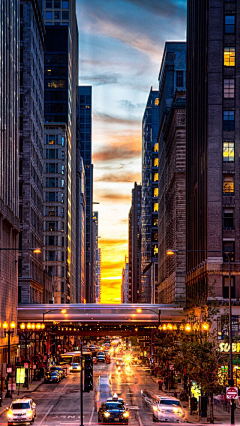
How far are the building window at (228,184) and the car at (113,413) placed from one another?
4447 centimetres

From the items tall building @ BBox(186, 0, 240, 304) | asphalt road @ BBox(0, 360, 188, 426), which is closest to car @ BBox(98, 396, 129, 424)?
asphalt road @ BBox(0, 360, 188, 426)

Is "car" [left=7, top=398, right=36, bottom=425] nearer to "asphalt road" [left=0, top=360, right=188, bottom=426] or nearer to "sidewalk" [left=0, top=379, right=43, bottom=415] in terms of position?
"asphalt road" [left=0, top=360, right=188, bottom=426]

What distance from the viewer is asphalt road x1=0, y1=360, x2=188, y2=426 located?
166ft

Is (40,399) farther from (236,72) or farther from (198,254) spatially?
(236,72)

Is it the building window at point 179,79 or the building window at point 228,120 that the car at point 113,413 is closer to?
the building window at point 228,120

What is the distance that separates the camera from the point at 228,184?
89438 mm

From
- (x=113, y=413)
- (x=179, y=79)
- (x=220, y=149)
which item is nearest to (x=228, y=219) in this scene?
(x=220, y=149)

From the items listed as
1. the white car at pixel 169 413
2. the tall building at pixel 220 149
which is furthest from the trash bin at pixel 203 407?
the tall building at pixel 220 149

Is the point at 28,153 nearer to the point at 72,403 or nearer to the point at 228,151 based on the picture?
the point at 228,151

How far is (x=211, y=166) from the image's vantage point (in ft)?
292

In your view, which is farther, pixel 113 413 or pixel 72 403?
pixel 72 403

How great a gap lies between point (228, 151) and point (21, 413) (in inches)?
1970

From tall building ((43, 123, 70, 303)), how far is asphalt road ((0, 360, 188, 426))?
299 feet

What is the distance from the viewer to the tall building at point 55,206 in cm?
18950
